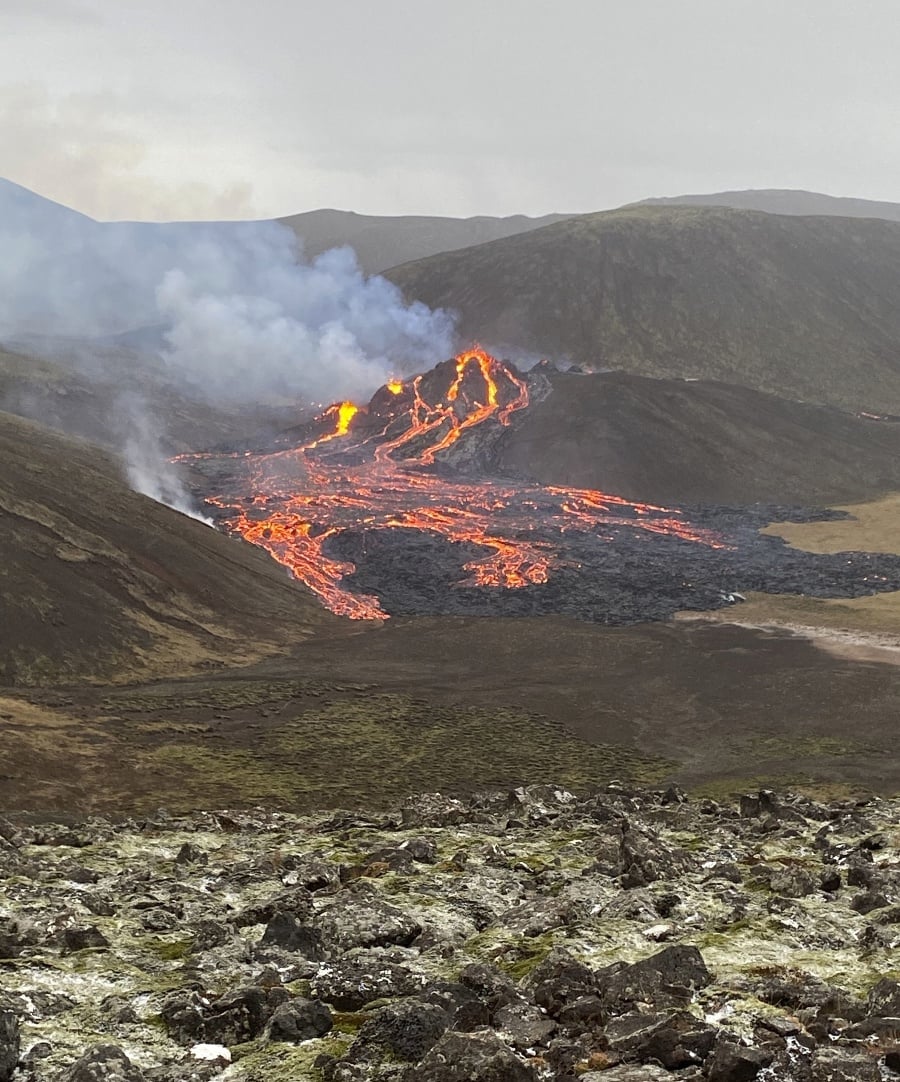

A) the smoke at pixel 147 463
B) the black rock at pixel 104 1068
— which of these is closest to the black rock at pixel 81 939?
the black rock at pixel 104 1068

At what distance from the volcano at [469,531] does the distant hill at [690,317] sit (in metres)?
47.3

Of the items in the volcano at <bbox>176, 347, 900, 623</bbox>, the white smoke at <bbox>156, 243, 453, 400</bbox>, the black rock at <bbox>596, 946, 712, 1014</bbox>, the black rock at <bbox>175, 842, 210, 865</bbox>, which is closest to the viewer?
the black rock at <bbox>596, 946, 712, 1014</bbox>

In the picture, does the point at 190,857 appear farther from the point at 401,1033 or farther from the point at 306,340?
the point at 306,340

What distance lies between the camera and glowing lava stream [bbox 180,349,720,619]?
254ft

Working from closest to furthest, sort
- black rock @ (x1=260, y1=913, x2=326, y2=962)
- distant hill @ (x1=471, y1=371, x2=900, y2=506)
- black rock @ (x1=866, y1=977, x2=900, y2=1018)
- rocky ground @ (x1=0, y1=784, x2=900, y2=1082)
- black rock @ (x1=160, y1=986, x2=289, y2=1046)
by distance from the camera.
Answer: rocky ground @ (x1=0, y1=784, x2=900, y2=1082) → black rock @ (x1=866, y1=977, x2=900, y2=1018) → black rock @ (x1=160, y1=986, x2=289, y2=1046) → black rock @ (x1=260, y1=913, x2=326, y2=962) → distant hill @ (x1=471, y1=371, x2=900, y2=506)

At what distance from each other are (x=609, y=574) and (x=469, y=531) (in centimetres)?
1484

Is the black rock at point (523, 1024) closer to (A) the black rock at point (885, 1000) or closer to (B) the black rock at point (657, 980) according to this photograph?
(B) the black rock at point (657, 980)

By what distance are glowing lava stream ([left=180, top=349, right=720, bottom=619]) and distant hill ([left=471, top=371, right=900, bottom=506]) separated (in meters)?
5.30

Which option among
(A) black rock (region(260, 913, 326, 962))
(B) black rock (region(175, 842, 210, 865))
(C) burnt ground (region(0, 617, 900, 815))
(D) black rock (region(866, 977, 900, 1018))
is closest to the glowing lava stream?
(C) burnt ground (region(0, 617, 900, 815))

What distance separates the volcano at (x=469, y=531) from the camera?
231 feet

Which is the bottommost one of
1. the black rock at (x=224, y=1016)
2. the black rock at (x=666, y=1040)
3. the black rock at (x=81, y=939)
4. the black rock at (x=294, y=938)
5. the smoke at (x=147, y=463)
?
the black rock at (x=81, y=939)

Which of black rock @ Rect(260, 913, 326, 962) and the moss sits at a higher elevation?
black rock @ Rect(260, 913, 326, 962)

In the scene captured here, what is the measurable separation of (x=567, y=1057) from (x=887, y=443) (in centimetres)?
13931

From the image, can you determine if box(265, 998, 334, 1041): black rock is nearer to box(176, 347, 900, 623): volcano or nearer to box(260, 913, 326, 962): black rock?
box(260, 913, 326, 962): black rock
